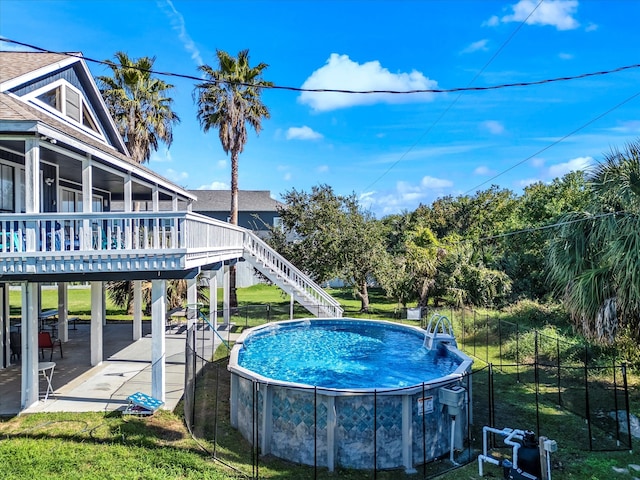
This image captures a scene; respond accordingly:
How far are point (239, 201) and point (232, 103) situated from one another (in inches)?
845

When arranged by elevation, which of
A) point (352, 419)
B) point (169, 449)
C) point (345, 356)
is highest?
point (352, 419)

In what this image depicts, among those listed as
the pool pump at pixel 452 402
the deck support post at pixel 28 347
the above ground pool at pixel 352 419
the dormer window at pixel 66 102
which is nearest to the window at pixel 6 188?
the dormer window at pixel 66 102

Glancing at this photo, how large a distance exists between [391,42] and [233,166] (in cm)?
987

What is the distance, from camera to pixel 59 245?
8.40 metres

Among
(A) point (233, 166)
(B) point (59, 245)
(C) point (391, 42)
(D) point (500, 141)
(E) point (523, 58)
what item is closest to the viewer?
(B) point (59, 245)

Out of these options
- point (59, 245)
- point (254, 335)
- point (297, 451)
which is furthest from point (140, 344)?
A: point (297, 451)

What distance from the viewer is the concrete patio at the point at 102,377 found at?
8.82m

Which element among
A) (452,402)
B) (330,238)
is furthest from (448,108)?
(452,402)

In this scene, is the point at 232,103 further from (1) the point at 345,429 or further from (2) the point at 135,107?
(1) the point at 345,429

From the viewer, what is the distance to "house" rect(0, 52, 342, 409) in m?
8.00

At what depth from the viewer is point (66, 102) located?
11977mm

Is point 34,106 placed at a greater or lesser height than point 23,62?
lesser

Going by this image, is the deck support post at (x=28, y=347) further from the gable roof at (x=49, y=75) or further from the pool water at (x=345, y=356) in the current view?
the pool water at (x=345, y=356)

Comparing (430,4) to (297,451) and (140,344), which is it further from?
(140,344)
